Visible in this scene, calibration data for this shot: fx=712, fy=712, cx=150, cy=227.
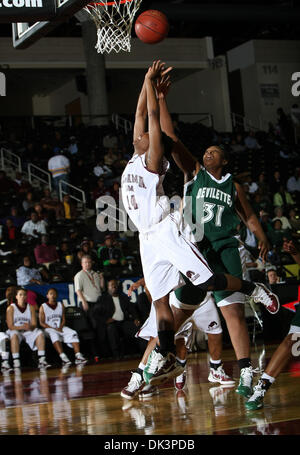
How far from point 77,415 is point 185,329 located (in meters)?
1.77

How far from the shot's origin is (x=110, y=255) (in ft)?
43.1

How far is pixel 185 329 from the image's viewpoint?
21.2ft

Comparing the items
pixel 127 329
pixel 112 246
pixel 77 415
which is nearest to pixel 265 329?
pixel 127 329

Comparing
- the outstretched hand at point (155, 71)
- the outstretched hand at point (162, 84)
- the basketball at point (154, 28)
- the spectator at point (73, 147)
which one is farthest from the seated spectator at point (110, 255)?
the outstretched hand at point (155, 71)

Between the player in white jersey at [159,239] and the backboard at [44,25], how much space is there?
74cm

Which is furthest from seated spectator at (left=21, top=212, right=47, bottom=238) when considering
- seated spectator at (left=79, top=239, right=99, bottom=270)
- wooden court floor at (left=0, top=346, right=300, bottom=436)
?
wooden court floor at (left=0, top=346, right=300, bottom=436)

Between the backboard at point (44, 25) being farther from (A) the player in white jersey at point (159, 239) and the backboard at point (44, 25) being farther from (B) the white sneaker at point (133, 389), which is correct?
(B) the white sneaker at point (133, 389)

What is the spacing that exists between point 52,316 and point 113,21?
5426 mm

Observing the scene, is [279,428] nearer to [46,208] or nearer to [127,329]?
[127,329]

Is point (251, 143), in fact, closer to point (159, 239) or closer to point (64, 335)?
point (64, 335)

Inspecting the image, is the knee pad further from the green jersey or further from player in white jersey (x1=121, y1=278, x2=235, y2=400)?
the green jersey

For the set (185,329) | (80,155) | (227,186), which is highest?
(80,155)

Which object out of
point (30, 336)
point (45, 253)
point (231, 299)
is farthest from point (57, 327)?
point (231, 299)

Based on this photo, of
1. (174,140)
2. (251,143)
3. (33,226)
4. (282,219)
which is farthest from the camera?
(251,143)
